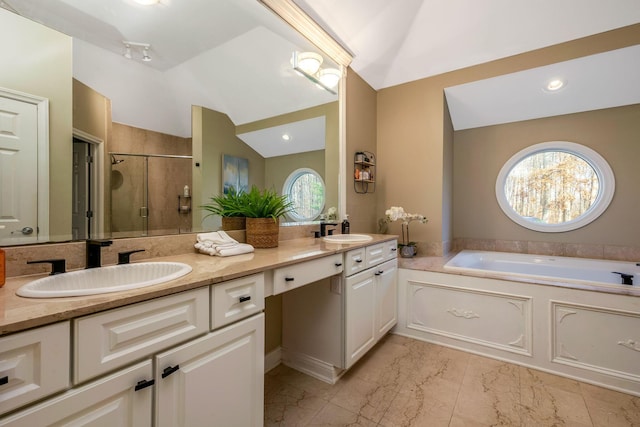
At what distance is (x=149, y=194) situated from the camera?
1.32m

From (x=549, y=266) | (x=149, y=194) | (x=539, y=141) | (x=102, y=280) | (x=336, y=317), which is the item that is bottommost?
(x=336, y=317)

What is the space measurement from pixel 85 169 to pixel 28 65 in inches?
15.0

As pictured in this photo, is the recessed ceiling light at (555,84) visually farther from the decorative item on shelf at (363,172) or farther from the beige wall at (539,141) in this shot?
the decorative item on shelf at (363,172)

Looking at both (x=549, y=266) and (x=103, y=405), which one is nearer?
(x=103, y=405)

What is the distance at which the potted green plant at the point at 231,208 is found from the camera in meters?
1.62

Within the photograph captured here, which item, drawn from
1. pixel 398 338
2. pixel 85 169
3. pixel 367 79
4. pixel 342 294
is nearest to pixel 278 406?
pixel 342 294

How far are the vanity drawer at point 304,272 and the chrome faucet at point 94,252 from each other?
66 cm

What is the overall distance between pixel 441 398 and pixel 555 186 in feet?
8.89

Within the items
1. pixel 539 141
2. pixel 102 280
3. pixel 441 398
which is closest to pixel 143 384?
pixel 102 280

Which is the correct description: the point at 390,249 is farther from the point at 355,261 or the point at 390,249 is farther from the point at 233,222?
the point at 233,222

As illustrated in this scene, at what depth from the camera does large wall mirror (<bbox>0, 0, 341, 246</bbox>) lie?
102 centimetres

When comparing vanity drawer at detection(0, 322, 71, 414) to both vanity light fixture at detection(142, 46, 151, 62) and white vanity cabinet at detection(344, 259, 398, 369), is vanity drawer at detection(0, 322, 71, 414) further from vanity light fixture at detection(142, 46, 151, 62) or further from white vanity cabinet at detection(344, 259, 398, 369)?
white vanity cabinet at detection(344, 259, 398, 369)

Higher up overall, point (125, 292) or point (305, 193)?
point (305, 193)

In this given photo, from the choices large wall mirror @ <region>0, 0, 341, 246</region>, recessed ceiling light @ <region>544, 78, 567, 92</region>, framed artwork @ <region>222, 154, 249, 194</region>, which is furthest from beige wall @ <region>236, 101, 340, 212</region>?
recessed ceiling light @ <region>544, 78, 567, 92</region>
